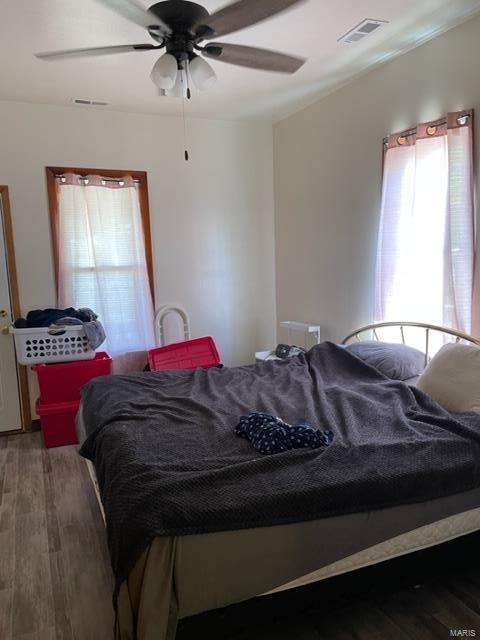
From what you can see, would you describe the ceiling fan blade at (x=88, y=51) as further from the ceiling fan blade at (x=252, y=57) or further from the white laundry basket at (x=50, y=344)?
the white laundry basket at (x=50, y=344)

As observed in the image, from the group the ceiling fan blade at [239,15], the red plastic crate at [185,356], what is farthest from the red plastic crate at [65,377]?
the ceiling fan blade at [239,15]

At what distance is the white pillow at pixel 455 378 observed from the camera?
2.23 metres

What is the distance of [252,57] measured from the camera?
7.50 ft

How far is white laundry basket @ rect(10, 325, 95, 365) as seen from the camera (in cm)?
349

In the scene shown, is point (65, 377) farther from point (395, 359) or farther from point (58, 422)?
point (395, 359)

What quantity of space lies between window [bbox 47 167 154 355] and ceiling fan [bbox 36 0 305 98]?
1716 millimetres

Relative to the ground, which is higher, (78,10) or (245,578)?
(78,10)

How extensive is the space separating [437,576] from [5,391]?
135 inches

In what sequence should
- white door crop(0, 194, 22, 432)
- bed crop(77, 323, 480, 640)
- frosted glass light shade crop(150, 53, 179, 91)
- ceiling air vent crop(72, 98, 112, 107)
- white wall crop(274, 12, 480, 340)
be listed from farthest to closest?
white door crop(0, 194, 22, 432), ceiling air vent crop(72, 98, 112, 107), white wall crop(274, 12, 480, 340), frosted glass light shade crop(150, 53, 179, 91), bed crop(77, 323, 480, 640)

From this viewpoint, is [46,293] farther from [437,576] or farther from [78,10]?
[437,576]

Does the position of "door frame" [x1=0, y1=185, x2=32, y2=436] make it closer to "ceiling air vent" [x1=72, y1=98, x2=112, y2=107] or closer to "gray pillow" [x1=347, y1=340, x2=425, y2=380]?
"ceiling air vent" [x1=72, y1=98, x2=112, y2=107]

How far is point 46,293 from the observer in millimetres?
3906

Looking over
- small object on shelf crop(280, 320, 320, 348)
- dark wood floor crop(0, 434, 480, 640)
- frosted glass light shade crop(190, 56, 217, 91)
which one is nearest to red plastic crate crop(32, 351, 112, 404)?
dark wood floor crop(0, 434, 480, 640)

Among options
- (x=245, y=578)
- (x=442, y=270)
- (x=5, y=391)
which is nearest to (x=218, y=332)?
(x=5, y=391)
